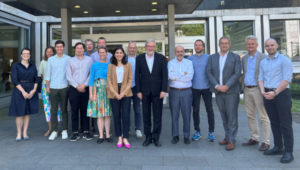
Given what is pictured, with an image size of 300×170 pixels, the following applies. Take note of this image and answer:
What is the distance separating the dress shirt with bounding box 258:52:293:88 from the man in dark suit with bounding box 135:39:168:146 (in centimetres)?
166

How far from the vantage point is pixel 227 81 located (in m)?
4.15

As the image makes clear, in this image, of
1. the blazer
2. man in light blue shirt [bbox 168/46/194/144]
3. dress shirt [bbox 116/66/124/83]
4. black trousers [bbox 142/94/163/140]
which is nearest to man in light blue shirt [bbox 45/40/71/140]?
the blazer

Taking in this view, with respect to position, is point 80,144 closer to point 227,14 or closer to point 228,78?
point 228,78

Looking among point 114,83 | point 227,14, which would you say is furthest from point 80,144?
point 227,14

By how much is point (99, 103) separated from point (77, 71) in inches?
31.3

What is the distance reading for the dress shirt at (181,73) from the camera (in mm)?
4344

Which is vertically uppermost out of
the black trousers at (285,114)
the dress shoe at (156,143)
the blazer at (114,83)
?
the blazer at (114,83)

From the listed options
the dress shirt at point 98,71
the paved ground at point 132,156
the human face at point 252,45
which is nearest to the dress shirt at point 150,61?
the dress shirt at point 98,71

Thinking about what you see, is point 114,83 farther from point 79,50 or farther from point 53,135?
point 53,135

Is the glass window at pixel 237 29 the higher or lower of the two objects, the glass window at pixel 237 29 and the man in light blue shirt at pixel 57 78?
the higher

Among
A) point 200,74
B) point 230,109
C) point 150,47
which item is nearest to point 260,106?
point 230,109

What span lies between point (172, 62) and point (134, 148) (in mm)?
1774

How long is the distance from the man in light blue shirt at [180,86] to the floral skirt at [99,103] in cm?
128

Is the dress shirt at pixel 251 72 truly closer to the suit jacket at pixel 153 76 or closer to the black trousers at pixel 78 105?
the suit jacket at pixel 153 76
